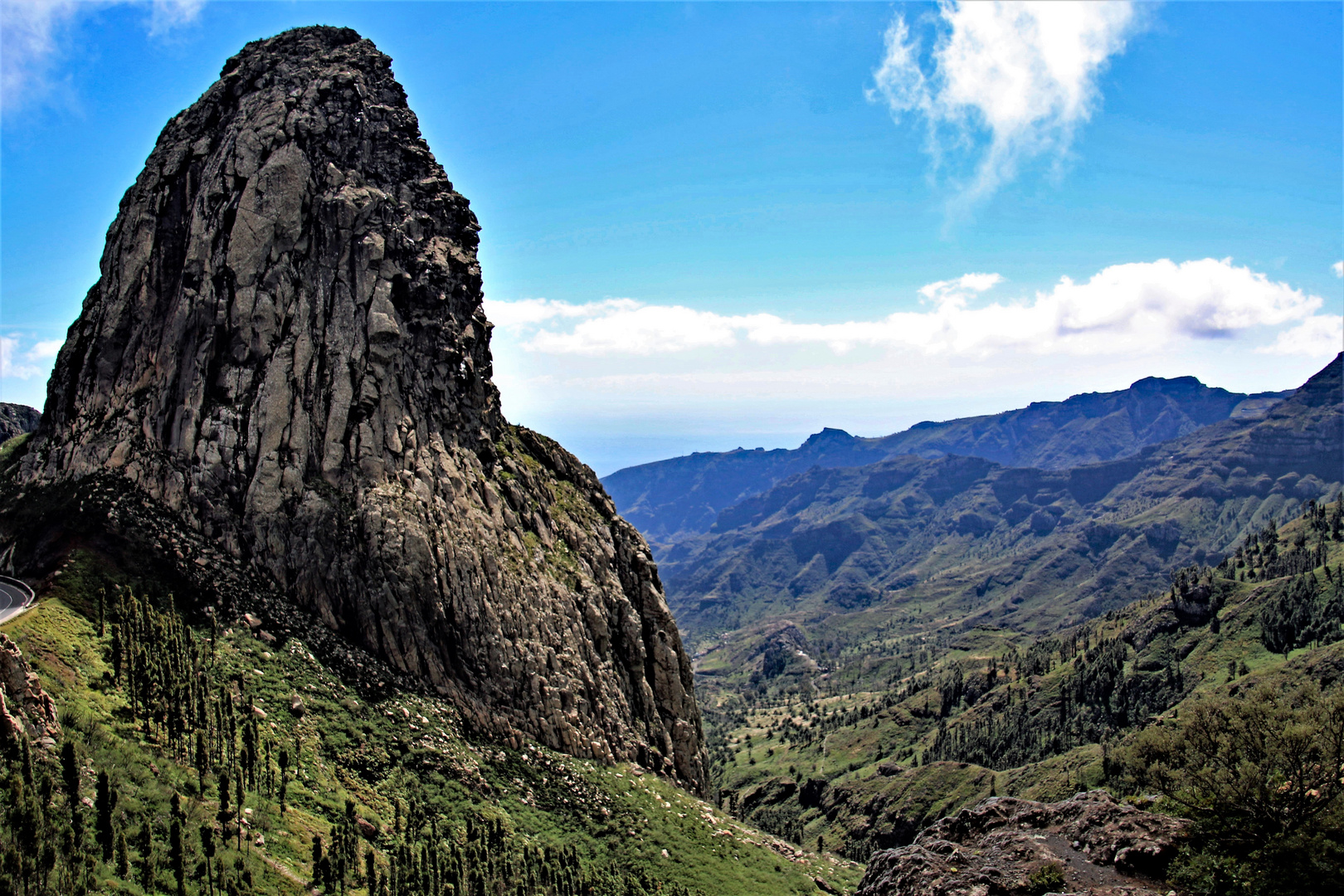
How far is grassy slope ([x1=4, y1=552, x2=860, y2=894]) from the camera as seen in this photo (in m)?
39.6

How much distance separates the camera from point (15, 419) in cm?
13425

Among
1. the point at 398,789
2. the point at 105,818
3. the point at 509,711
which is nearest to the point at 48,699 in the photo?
the point at 105,818

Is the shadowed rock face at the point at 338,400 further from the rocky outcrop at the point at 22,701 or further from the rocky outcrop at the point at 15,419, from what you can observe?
the rocky outcrop at the point at 15,419

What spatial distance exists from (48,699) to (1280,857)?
224 feet

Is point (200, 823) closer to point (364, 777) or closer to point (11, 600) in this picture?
point (364, 777)

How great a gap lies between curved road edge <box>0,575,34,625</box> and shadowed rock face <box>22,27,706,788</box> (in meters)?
11.0

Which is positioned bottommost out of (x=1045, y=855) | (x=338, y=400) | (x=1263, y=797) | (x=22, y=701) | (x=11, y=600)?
(x=1045, y=855)

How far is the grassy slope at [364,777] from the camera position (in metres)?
39.6

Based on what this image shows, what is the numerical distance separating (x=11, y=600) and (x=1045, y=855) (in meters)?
73.4

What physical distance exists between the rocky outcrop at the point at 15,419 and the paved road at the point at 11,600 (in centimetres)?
9959

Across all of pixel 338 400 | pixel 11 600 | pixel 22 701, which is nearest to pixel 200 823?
pixel 22 701

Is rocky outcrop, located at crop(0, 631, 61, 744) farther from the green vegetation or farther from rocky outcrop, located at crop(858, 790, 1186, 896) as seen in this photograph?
the green vegetation

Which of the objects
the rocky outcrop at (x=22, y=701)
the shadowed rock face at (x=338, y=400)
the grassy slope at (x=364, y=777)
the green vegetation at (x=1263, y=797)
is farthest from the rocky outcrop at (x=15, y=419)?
the green vegetation at (x=1263, y=797)

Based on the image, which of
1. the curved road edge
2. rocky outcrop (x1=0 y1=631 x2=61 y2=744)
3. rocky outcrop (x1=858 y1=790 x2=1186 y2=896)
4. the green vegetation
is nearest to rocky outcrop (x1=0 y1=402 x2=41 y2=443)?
the curved road edge
